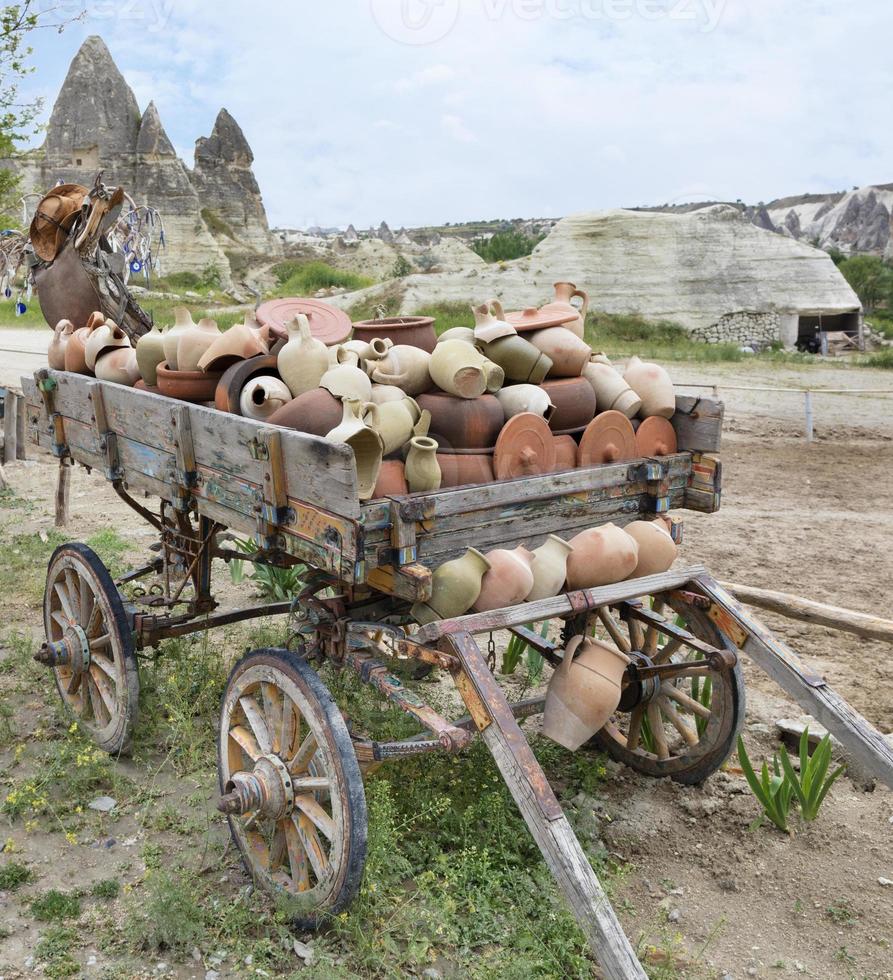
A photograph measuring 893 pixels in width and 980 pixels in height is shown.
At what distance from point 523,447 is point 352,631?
77cm

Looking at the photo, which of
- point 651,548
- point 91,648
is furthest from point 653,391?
point 91,648

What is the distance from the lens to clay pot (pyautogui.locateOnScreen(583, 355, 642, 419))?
3.03 meters

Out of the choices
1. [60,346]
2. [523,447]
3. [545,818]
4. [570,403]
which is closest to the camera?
[545,818]

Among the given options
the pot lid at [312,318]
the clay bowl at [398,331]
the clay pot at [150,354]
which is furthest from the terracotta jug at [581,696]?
the clay pot at [150,354]

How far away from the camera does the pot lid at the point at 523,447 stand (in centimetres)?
267

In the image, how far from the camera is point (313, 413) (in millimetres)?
2516

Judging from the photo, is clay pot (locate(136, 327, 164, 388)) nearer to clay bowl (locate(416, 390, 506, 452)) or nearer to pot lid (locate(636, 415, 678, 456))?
clay bowl (locate(416, 390, 506, 452))

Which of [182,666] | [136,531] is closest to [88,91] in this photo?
[136,531]

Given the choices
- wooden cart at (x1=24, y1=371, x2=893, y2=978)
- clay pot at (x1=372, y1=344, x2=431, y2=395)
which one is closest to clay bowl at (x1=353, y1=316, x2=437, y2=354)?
clay pot at (x1=372, y1=344, x2=431, y2=395)

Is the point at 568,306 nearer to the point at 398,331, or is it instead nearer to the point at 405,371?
the point at 398,331

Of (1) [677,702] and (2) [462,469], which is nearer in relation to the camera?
(2) [462,469]

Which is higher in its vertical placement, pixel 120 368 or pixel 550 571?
pixel 120 368

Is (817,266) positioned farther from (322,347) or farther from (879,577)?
(322,347)

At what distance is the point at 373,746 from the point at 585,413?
135cm
